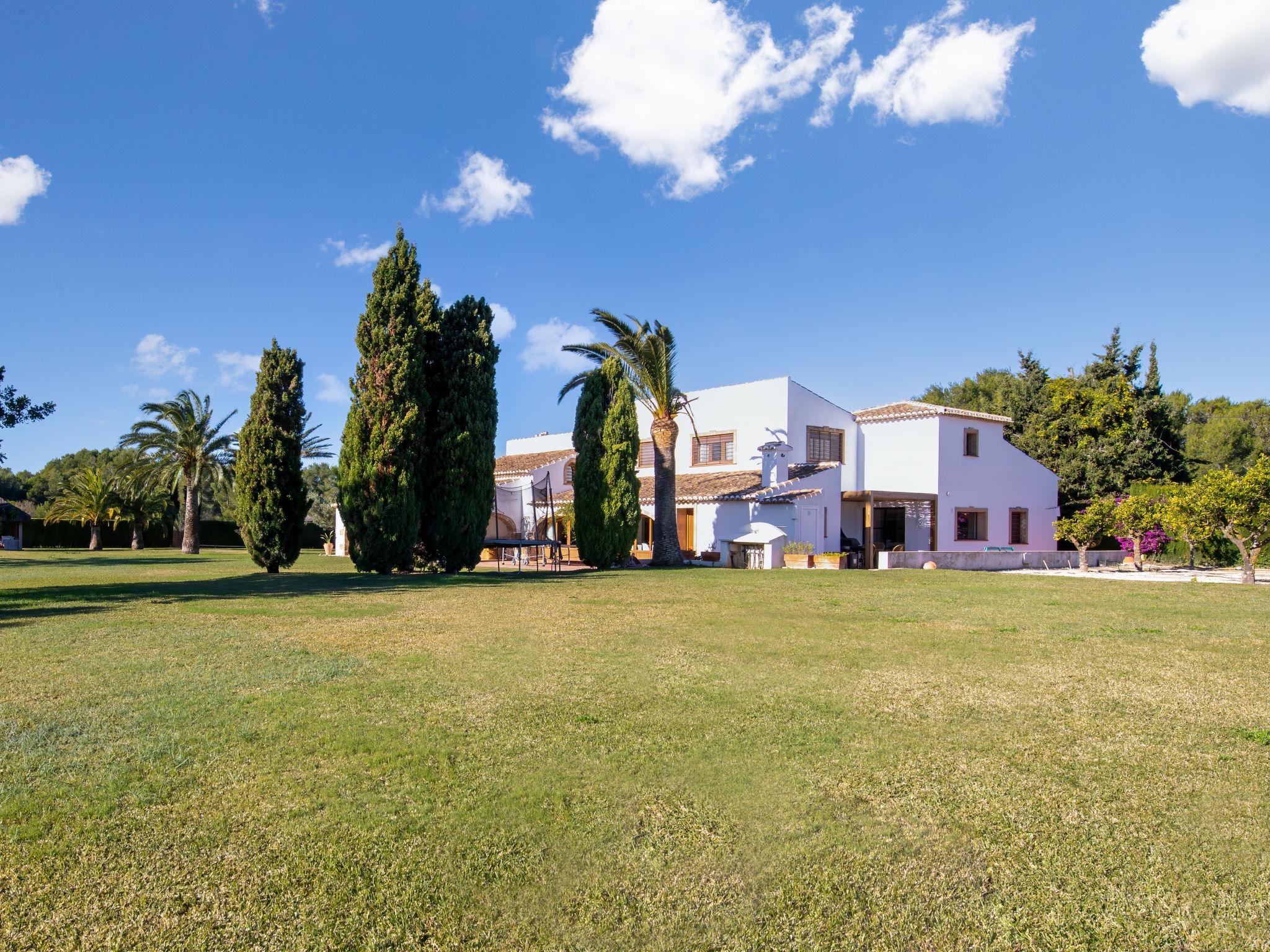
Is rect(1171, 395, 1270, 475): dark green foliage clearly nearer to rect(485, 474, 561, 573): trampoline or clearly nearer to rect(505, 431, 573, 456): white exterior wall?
rect(485, 474, 561, 573): trampoline

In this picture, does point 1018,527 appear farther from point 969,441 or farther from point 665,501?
point 665,501

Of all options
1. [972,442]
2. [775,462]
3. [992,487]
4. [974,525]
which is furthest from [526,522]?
[992,487]

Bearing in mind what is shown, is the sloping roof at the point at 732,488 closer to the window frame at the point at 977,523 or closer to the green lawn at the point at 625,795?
the window frame at the point at 977,523

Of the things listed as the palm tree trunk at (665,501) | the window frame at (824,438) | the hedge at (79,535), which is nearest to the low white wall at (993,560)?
the window frame at (824,438)

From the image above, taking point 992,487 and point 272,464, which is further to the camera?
point 992,487

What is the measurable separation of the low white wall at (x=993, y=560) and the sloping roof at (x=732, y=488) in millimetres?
3890

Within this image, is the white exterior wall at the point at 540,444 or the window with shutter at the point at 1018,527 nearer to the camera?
the window with shutter at the point at 1018,527

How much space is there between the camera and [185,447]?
38.7m

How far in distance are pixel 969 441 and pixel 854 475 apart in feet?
16.6

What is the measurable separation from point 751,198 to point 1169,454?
26892 mm

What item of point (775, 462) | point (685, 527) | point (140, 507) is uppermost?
point (775, 462)

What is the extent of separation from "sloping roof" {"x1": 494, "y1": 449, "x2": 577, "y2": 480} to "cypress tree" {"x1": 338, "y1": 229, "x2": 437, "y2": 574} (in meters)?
17.2

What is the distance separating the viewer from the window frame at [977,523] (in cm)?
3206

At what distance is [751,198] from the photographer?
24469 mm
